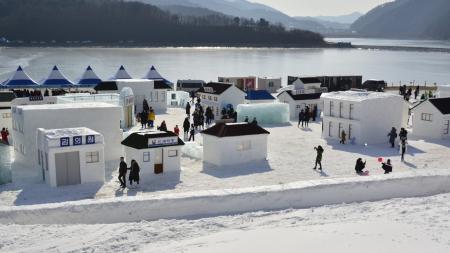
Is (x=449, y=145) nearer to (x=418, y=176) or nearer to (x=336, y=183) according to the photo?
(x=418, y=176)

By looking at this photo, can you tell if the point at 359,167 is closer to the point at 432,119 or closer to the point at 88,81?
the point at 432,119

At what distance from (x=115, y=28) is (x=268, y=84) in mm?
138475

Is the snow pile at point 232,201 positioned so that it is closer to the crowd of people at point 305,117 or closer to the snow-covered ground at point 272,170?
the snow-covered ground at point 272,170

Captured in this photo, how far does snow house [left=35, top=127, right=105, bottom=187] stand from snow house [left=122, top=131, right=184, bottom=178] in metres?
1.23

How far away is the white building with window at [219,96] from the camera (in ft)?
98.4

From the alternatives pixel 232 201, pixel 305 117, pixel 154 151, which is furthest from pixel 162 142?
pixel 305 117

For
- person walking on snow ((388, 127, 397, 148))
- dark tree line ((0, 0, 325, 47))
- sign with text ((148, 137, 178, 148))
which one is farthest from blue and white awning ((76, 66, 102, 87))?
dark tree line ((0, 0, 325, 47))

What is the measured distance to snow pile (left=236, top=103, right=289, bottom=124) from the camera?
2800 cm

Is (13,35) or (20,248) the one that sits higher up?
(13,35)

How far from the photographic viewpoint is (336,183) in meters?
13.8

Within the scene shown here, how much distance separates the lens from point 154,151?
683 inches

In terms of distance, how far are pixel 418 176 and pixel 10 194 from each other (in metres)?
10.8

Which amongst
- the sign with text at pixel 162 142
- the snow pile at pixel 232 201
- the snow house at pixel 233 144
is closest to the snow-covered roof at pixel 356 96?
the snow house at pixel 233 144

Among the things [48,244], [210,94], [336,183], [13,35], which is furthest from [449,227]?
[13,35]
